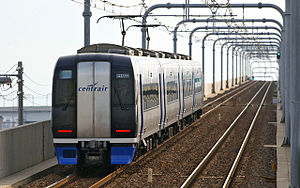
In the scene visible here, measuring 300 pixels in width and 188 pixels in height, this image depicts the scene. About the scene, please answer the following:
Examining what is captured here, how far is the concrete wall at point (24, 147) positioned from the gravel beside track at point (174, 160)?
8.52 feet

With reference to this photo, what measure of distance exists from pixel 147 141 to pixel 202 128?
1130cm

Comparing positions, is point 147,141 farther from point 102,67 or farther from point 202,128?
point 202,128

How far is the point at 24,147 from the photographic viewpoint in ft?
54.5

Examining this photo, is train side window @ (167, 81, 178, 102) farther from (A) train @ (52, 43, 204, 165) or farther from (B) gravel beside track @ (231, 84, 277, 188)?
(A) train @ (52, 43, 204, 165)

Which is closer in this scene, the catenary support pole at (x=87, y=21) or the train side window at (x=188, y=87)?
the catenary support pole at (x=87, y=21)

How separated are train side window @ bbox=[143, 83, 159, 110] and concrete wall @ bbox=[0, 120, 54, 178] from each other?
10.1ft

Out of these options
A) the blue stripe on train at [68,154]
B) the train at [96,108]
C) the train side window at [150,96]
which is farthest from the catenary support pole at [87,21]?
the blue stripe on train at [68,154]

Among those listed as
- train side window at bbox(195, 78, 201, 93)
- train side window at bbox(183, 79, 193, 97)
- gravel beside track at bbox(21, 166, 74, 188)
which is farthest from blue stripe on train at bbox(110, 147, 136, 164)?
train side window at bbox(195, 78, 201, 93)

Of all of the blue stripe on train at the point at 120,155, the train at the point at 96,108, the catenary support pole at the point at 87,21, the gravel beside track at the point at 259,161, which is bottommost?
the gravel beside track at the point at 259,161

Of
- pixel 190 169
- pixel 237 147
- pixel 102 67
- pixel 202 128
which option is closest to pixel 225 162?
pixel 190 169

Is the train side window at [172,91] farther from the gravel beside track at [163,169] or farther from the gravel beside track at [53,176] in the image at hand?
the gravel beside track at [53,176]

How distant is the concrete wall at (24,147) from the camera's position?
607 inches

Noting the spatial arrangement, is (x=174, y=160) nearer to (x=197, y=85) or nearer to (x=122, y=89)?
(x=122, y=89)

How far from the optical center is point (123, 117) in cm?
1605
